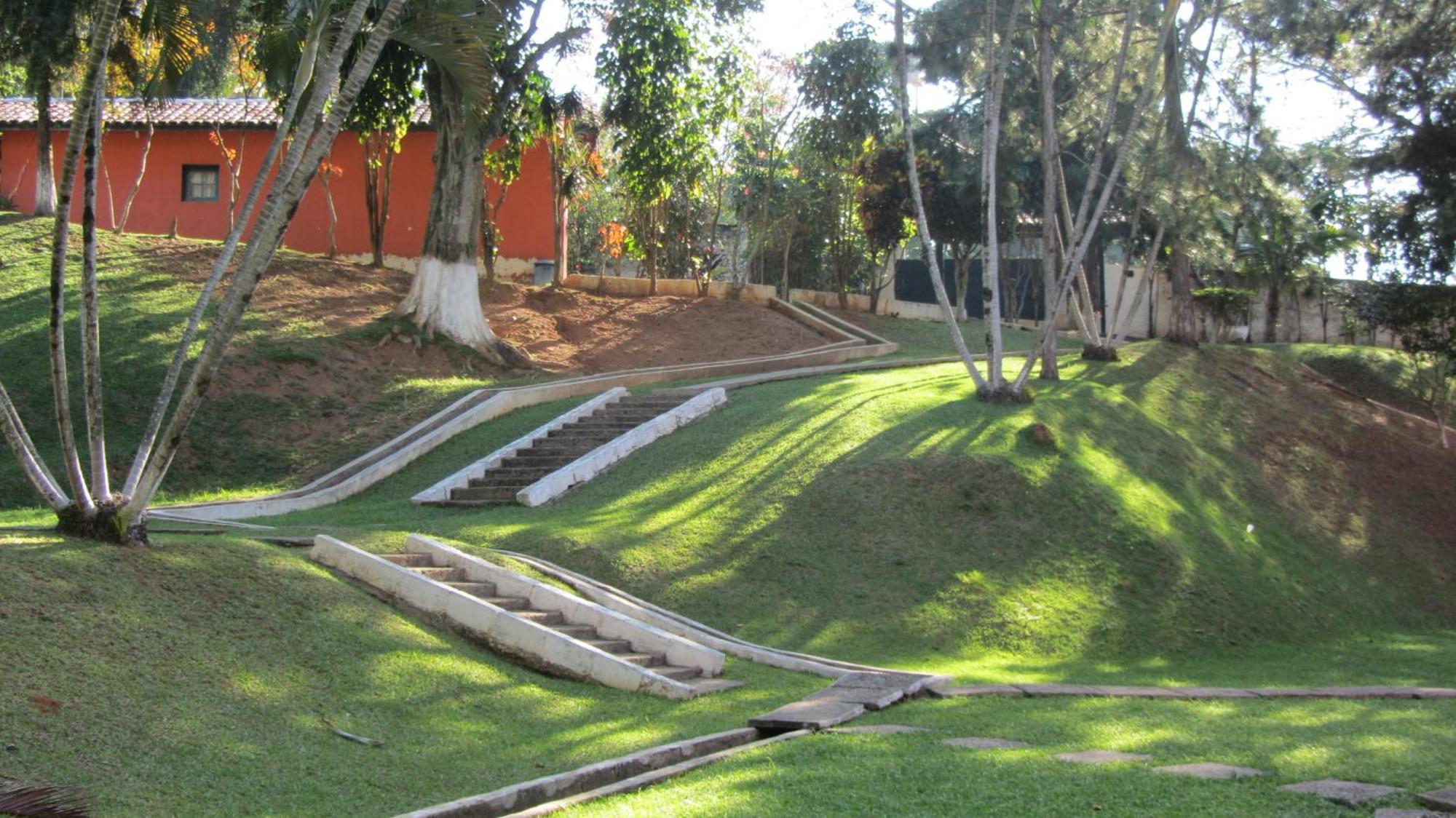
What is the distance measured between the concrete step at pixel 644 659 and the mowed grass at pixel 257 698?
2.38 feet

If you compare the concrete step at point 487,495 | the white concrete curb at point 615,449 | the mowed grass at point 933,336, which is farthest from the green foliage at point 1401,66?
the concrete step at point 487,495

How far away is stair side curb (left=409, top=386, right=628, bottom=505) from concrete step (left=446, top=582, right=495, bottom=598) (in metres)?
4.72

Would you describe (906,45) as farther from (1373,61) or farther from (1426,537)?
(1426,537)

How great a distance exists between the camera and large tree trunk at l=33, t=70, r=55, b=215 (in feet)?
67.6

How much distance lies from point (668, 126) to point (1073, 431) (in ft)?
31.6

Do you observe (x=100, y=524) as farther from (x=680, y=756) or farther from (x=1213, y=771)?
(x=1213, y=771)

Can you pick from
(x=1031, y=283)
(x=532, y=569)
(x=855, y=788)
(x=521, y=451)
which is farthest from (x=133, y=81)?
(x=1031, y=283)

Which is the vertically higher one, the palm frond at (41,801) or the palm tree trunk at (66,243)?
the palm tree trunk at (66,243)

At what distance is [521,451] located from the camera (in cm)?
1720

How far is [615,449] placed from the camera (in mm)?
16484

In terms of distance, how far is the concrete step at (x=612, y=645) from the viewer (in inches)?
400

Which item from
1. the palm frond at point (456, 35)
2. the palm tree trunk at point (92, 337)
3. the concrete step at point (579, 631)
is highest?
the palm frond at point (456, 35)

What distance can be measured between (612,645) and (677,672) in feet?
2.07

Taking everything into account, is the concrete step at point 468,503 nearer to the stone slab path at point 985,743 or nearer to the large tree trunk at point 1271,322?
the stone slab path at point 985,743
